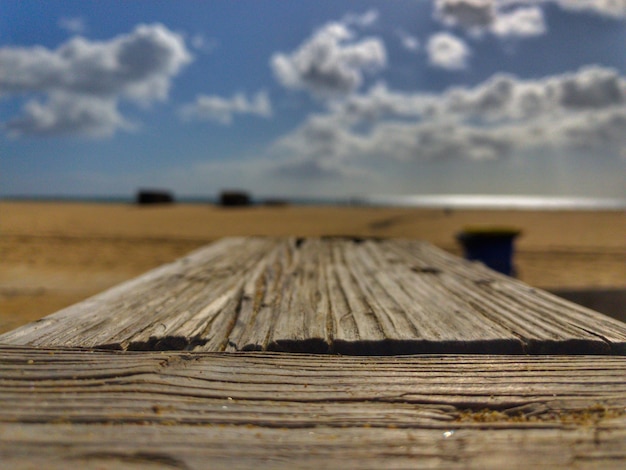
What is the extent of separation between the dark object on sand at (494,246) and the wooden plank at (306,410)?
5145 mm

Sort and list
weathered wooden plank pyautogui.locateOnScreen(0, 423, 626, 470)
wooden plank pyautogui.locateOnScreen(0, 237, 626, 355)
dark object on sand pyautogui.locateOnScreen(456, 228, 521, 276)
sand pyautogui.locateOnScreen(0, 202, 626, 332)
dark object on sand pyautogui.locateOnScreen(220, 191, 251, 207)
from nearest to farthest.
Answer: weathered wooden plank pyautogui.locateOnScreen(0, 423, 626, 470)
wooden plank pyautogui.locateOnScreen(0, 237, 626, 355)
dark object on sand pyautogui.locateOnScreen(456, 228, 521, 276)
sand pyautogui.locateOnScreen(0, 202, 626, 332)
dark object on sand pyautogui.locateOnScreen(220, 191, 251, 207)

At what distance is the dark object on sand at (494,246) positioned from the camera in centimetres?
614

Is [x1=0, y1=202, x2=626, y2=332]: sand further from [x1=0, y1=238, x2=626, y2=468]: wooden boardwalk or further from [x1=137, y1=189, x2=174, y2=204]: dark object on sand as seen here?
[x1=137, y1=189, x2=174, y2=204]: dark object on sand

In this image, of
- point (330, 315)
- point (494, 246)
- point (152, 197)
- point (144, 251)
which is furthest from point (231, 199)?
point (330, 315)

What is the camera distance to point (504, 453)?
841 millimetres

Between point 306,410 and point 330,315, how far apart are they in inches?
27.8

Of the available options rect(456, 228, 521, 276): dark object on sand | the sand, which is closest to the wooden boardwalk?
the sand

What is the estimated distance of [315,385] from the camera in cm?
107

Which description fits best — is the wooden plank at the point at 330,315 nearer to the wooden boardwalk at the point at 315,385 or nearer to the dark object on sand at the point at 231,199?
the wooden boardwalk at the point at 315,385

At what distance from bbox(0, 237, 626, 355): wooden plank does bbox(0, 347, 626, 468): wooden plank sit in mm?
80

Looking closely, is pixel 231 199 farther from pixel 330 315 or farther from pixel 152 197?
pixel 330 315

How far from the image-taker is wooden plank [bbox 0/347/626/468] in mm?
824

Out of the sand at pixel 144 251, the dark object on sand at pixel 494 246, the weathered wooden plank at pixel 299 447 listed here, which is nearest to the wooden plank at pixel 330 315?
the weathered wooden plank at pixel 299 447

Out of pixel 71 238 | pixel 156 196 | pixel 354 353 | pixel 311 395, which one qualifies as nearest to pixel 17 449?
pixel 311 395
